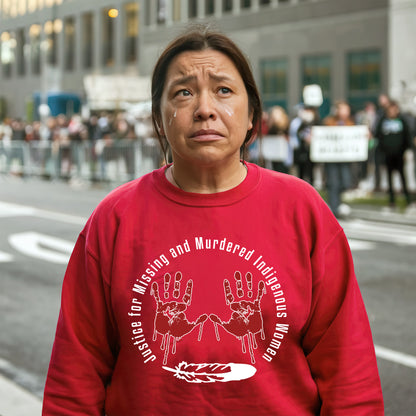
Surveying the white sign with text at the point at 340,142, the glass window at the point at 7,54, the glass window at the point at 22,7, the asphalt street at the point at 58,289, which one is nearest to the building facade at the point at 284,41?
the white sign with text at the point at 340,142

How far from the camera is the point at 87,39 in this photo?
59.1 m

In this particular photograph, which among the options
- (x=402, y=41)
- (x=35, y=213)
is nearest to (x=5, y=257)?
(x=35, y=213)

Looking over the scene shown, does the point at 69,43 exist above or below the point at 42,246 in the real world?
above

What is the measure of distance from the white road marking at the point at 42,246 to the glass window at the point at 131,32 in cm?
4208

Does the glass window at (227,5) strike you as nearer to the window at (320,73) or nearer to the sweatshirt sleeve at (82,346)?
the window at (320,73)

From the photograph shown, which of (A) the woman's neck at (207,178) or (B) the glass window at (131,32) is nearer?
(A) the woman's neck at (207,178)

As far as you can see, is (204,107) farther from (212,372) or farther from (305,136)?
(305,136)

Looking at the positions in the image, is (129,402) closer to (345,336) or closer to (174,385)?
(174,385)

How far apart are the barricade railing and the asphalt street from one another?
421 centimetres

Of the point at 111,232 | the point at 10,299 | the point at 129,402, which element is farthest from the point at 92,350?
the point at 10,299

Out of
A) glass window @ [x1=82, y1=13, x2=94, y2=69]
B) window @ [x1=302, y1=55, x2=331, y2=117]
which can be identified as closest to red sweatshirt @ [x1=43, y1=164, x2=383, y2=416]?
window @ [x1=302, y1=55, x2=331, y2=117]

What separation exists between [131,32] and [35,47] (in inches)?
623

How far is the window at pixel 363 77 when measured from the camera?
112 feet

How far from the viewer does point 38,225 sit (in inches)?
513
